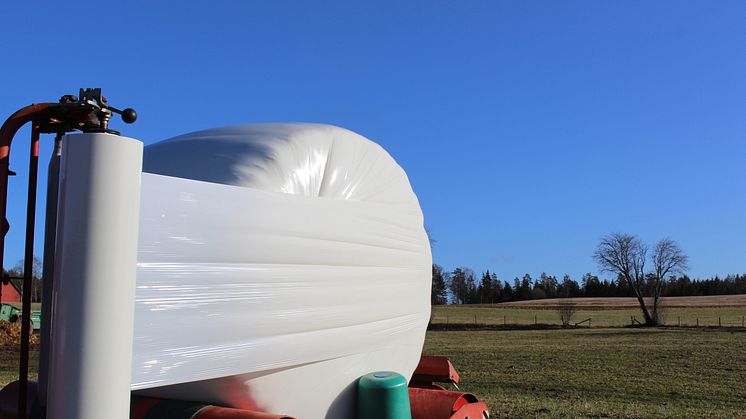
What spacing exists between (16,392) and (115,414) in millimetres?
1566

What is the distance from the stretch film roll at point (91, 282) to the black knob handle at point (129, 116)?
419mm

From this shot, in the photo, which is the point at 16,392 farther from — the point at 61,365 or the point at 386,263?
the point at 386,263

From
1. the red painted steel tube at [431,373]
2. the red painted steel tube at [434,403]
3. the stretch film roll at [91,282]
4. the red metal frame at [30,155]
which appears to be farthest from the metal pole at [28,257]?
the red painted steel tube at [431,373]

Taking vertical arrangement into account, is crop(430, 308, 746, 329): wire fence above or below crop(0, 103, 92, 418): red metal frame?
below

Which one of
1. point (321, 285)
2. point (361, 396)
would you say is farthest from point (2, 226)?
Answer: point (361, 396)

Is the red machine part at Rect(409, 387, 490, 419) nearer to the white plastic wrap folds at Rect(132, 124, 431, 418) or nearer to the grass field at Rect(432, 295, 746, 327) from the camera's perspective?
the white plastic wrap folds at Rect(132, 124, 431, 418)

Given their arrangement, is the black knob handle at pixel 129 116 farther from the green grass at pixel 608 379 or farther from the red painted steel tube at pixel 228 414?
the green grass at pixel 608 379

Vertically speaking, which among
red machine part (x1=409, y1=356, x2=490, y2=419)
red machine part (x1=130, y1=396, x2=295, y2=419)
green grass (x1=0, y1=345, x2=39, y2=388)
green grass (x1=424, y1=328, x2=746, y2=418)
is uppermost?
red machine part (x1=130, y1=396, x2=295, y2=419)

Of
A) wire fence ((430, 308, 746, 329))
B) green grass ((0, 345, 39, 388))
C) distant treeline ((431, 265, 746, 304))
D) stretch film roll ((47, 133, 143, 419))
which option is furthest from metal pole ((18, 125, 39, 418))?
distant treeline ((431, 265, 746, 304))

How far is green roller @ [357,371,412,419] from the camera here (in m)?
3.99

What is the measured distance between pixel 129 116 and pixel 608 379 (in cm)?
1470

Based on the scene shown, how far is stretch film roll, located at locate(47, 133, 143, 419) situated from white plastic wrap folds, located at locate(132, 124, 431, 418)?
22 centimetres

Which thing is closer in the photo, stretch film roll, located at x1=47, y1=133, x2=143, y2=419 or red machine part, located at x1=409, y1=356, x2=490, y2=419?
stretch film roll, located at x1=47, y1=133, x2=143, y2=419

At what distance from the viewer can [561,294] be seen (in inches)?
3912
